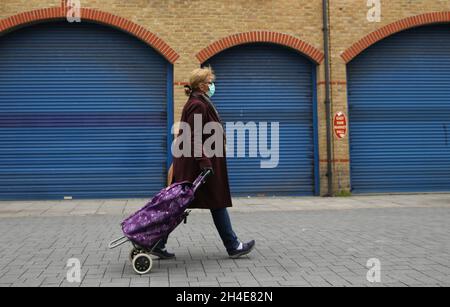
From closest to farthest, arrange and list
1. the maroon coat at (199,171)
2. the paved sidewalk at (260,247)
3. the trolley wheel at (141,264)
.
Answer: the paved sidewalk at (260,247) < the trolley wheel at (141,264) < the maroon coat at (199,171)

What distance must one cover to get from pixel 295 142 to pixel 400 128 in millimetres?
2903

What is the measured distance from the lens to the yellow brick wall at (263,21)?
39.8 ft

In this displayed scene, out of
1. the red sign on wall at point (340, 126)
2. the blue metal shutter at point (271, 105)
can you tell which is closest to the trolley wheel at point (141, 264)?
the blue metal shutter at point (271, 105)

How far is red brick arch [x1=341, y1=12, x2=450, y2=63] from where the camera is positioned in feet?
41.5

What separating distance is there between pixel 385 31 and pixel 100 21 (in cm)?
727

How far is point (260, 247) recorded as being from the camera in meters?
5.99

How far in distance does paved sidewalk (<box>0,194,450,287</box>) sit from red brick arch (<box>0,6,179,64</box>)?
418 cm

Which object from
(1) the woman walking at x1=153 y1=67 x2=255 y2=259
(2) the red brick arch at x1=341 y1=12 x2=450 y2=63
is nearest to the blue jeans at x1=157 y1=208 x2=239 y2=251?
(1) the woman walking at x1=153 y1=67 x2=255 y2=259

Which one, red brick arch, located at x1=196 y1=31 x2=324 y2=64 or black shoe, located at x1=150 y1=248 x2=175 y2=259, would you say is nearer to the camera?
black shoe, located at x1=150 y1=248 x2=175 y2=259

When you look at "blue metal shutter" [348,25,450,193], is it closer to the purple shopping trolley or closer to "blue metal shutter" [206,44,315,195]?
"blue metal shutter" [206,44,315,195]

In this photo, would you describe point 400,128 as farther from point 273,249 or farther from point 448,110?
point 273,249

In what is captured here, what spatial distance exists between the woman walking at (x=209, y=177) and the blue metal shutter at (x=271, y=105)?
7.38 metres

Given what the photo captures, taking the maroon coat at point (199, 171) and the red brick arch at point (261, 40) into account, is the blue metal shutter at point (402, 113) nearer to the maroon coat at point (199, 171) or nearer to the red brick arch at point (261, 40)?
the red brick arch at point (261, 40)
